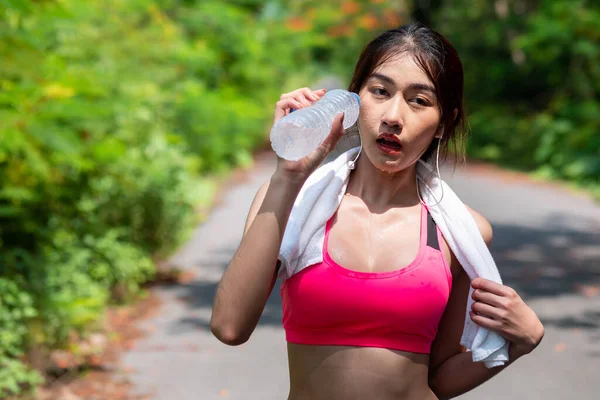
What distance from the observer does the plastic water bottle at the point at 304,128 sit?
2148mm

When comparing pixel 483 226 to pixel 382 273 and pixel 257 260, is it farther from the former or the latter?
pixel 257 260

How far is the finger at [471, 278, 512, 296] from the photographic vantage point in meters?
2.37

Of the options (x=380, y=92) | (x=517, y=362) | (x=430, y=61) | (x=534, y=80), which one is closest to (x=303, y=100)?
(x=380, y=92)

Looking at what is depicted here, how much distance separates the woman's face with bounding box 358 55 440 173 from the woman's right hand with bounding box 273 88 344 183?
151 mm

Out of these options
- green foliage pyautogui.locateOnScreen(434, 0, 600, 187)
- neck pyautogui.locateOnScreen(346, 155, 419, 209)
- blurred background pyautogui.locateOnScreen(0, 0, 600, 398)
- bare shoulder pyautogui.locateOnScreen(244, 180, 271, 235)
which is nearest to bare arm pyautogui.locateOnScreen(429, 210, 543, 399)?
neck pyautogui.locateOnScreen(346, 155, 419, 209)

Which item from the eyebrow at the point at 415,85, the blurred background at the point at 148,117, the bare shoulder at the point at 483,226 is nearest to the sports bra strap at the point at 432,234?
the bare shoulder at the point at 483,226

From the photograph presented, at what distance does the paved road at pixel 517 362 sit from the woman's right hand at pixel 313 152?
4531mm

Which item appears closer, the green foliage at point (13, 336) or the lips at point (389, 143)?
the lips at point (389, 143)

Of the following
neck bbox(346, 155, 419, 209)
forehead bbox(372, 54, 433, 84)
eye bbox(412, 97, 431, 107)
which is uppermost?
forehead bbox(372, 54, 433, 84)

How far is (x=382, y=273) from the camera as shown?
234 centimetres

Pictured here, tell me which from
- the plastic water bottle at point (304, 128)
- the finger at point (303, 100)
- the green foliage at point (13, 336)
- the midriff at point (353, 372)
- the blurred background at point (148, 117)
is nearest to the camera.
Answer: the plastic water bottle at point (304, 128)

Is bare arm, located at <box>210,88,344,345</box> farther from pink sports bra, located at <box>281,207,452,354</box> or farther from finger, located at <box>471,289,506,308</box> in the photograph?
finger, located at <box>471,289,506,308</box>

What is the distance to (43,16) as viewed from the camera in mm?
5965

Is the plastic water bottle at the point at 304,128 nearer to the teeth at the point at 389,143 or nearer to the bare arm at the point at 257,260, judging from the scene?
the bare arm at the point at 257,260
